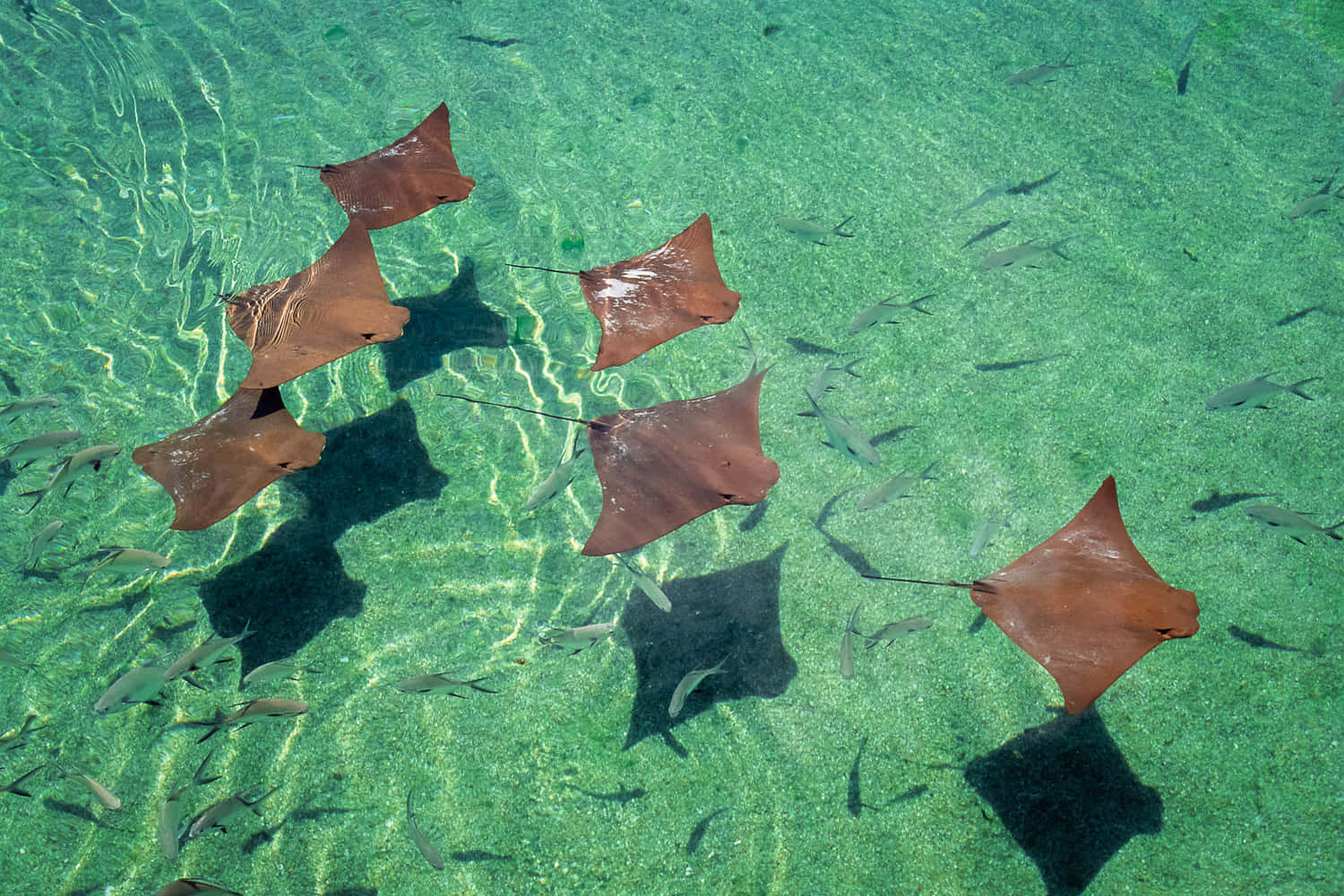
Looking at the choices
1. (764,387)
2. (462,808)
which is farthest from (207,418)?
(764,387)

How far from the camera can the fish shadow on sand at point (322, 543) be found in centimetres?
473

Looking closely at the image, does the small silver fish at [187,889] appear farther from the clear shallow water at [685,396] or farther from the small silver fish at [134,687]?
the small silver fish at [134,687]

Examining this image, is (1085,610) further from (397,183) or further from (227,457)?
(397,183)

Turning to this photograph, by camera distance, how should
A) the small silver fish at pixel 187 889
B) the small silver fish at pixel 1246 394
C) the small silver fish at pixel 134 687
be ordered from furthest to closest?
1. the small silver fish at pixel 1246 394
2. the small silver fish at pixel 134 687
3. the small silver fish at pixel 187 889

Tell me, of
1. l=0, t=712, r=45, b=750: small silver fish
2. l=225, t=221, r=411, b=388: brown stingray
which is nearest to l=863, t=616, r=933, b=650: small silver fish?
l=225, t=221, r=411, b=388: brown stingray

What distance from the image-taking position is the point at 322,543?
5031mm

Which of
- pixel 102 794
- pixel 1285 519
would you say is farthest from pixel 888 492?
pixel 102 794

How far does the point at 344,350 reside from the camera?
4461 mm

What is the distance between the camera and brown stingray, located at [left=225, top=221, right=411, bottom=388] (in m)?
4.40

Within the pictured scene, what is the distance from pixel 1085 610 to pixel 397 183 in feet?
17.3

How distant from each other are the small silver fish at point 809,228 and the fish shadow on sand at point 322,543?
332 centimetres

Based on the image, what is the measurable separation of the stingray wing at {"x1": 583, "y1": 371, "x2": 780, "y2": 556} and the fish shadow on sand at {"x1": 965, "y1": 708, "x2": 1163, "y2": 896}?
213 cm

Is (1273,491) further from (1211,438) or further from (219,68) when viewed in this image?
(219,68)

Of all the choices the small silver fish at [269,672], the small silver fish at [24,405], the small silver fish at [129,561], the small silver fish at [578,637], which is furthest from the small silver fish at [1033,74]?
the small silver fish at [24,405]
